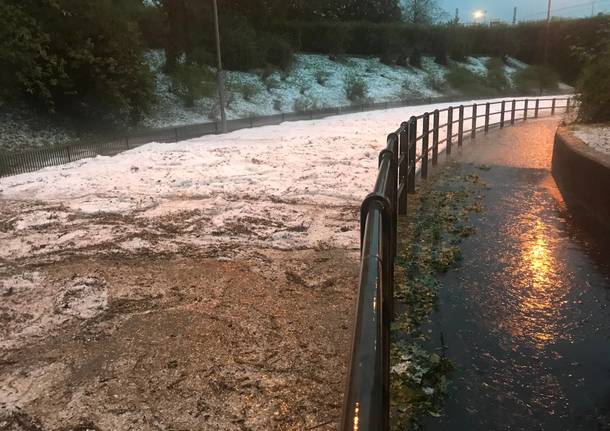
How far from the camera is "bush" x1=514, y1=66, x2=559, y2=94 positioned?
166 ft

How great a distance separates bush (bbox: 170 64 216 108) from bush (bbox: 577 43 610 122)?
974 inches

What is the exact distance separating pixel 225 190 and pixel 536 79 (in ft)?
163

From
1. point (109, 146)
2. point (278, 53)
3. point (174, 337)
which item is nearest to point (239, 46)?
point (278, 53)

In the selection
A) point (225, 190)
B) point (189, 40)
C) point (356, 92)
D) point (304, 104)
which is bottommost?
point (304, 104)

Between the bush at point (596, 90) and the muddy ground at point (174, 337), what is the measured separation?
8.80 metres

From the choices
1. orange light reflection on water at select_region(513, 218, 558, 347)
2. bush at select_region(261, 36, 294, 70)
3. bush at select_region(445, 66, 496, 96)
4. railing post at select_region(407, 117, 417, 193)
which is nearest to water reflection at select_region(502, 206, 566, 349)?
orange light reflection on water at select_region(513, 218, 558, 347)

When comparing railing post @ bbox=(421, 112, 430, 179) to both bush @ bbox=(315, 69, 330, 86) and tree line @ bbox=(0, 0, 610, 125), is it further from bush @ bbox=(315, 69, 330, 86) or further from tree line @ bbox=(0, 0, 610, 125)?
bush @ bbox=(315, 69, 330, 86)

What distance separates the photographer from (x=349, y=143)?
16.2 meters

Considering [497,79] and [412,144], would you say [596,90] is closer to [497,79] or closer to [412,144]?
[412,144]

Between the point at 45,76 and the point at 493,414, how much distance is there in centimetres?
2675

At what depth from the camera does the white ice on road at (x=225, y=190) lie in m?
7.55

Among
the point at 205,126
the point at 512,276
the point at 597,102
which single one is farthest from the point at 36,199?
the point at 205,126

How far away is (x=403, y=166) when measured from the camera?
742cm

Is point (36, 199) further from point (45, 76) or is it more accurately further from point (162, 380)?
point (45, 76)
